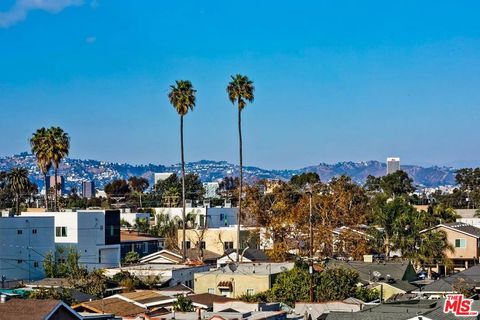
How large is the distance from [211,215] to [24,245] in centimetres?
4136

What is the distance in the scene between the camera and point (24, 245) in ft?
249

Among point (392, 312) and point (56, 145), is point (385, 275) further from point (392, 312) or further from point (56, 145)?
point (56, 145)

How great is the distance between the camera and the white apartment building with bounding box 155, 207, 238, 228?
112688 mm

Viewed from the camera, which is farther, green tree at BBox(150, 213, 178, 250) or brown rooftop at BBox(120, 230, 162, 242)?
green tree at BBox(150, 213, 178, 250)

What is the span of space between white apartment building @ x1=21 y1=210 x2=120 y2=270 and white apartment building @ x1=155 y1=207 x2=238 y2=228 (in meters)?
26.6

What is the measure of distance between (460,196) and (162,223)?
8935 centimetres

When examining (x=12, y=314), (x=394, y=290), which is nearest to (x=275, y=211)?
(x=394, y=290)

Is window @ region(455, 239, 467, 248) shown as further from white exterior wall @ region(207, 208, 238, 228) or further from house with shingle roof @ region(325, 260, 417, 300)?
white exterior wall @ region(207, 208, 238, 228)

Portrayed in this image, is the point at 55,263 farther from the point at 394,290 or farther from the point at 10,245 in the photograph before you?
the point at 394,290

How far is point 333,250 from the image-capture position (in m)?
86.0

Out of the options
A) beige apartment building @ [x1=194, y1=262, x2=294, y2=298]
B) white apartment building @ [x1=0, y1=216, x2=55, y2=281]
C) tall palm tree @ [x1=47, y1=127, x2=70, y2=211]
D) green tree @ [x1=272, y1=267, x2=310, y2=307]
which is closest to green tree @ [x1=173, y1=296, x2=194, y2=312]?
green tree @ [x1=272, y1=267, x2=310, y2=307]

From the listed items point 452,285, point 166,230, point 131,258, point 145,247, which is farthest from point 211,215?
point 452,285

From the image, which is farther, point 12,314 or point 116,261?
point 116,261

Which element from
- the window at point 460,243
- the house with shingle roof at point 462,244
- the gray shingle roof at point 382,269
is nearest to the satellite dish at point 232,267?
the gray shingle roof at point 382,269
